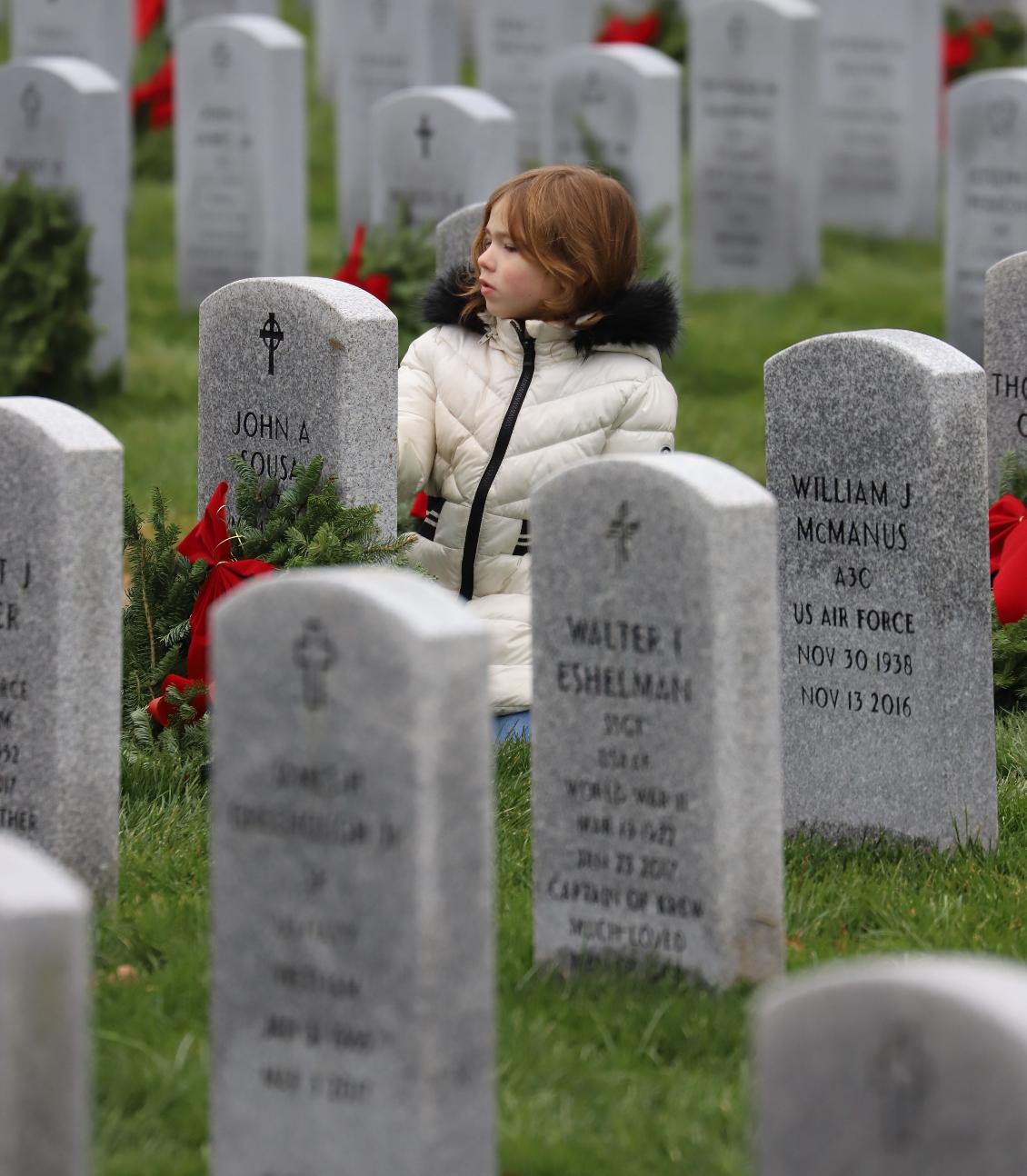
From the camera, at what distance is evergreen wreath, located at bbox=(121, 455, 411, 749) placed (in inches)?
212

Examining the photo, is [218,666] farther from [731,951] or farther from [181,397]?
[181,397]

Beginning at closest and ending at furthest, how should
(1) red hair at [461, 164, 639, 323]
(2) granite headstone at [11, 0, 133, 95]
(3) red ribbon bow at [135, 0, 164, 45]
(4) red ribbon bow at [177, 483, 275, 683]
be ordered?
(1) red hair at [461, 164, 639, 323], (4) red ribbon bow at [177, 483, 275, 683], (2) granite headstone at [11, 0, 133, 95], (3) red ribbon bow at [135, 0, 164, 45]

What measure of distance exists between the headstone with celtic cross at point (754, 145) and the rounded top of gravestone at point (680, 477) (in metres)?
8.10

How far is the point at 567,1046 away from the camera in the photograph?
12.7 feet

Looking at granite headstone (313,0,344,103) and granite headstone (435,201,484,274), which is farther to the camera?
granite headstone (313,0,344,103)

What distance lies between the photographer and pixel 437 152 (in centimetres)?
930

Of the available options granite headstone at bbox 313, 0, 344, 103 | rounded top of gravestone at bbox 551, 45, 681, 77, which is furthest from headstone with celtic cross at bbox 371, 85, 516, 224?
granite headstone at bbox 313, 0, 344, 103

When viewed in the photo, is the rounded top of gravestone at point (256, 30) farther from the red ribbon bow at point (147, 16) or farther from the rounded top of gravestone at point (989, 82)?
the red ribbon bow at point (147, 16)

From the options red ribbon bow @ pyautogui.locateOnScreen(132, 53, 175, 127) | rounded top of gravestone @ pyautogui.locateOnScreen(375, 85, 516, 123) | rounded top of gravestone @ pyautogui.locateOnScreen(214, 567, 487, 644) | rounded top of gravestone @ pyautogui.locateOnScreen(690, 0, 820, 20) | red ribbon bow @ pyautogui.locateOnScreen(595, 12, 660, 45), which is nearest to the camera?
rounded top of gravestone @ pyautogui.locateOnScreen(214, 567, 487, 644)

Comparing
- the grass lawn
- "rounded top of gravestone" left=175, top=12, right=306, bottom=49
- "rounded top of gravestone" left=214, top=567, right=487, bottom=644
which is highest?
"rounded top of gravestone" left=175, top=12, right=306, bottom=49

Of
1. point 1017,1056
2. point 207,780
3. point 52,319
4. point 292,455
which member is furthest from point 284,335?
point 52,319

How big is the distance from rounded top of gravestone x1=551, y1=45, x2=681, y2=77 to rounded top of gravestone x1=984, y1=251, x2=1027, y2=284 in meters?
4.86

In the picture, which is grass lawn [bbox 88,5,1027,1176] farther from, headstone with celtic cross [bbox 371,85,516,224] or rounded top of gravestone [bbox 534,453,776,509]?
headstone with celtic cross [bbox 371,85,516,224]

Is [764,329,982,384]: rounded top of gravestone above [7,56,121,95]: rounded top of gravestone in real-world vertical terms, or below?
below
